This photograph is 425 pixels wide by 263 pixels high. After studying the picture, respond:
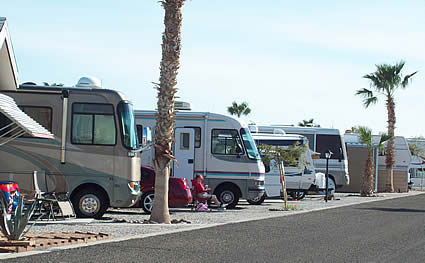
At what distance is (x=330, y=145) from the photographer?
30656 millimetres

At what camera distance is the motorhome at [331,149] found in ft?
99.6

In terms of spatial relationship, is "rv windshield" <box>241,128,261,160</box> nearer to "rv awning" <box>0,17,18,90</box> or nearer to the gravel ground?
the gravel ground

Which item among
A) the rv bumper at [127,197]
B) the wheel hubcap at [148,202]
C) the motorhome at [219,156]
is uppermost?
the motorhome at [219,156]

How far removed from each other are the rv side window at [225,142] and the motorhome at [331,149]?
9482 mm

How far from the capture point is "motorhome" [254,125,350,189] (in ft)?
99.6

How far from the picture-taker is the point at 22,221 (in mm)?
9938

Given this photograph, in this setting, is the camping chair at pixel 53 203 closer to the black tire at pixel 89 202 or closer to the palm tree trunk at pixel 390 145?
the black tire at pixel 89 202

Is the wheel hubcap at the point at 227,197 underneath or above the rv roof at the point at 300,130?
underneath

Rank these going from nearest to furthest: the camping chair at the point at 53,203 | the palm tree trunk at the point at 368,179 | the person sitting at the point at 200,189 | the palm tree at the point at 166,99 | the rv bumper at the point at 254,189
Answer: the camping chair at the point at 53,203
the palm tree at the point at 166,99
the person sitting at the point at 200,189
the rv bumper at the point at 254,189
the palm tree trunk at the point at 368,179

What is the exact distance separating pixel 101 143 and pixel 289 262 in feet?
25.3

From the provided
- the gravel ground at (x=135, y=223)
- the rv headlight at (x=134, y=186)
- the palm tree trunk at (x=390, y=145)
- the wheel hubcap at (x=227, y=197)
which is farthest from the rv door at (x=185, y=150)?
the palm tree trunk at (x=390, y=145)

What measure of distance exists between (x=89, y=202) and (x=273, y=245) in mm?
5960

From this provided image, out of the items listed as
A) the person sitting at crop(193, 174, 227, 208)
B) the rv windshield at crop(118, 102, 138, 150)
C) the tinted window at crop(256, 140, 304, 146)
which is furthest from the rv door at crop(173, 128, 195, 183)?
the tinted window at crop(256, 140, 304, 146)

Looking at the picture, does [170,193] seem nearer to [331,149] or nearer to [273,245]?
[273,245]
